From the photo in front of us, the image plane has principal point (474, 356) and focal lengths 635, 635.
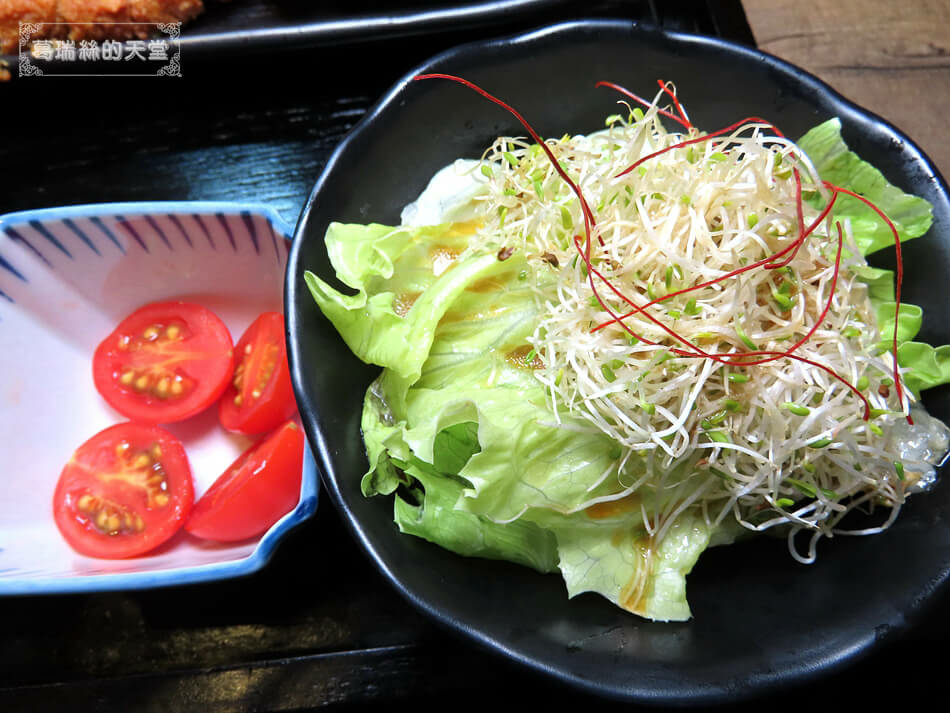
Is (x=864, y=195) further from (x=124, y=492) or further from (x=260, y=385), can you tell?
(x=124, y=492)

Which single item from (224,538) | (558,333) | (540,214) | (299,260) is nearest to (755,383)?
(558,333)

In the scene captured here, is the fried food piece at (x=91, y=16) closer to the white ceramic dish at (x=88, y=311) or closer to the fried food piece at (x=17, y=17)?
the fried food piece at (x=17, y=17)

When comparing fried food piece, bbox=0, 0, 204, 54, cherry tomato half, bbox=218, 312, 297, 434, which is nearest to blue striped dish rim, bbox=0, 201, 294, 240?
cherry tomato half, bbox=218, 312, 297, 434

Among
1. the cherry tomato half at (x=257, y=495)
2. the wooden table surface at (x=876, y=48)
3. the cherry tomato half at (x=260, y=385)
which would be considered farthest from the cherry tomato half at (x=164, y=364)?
the wooden table surface at (x=876, y=48)

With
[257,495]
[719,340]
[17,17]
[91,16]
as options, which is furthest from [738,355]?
[17,17]

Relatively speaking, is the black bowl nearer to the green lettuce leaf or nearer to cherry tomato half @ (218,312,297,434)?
the green lettuce leaf
